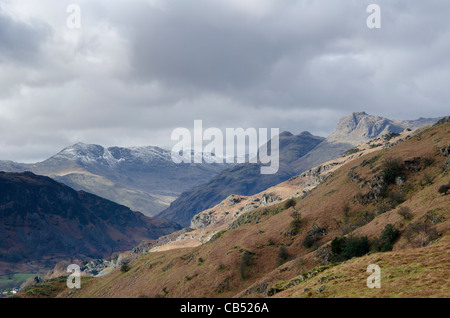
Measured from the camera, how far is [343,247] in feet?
217

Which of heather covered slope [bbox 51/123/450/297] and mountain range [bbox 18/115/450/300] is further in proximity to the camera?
heather covered slope [bbox 51/123/450/297]

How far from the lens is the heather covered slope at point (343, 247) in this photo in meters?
38.2

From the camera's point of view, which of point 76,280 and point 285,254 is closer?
point 285,254

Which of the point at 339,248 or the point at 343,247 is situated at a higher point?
the point at 343,247

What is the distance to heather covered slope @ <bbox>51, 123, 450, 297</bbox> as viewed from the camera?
38188 millimetres

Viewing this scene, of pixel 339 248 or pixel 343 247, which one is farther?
pixel 339 248

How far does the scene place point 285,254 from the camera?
Answer: 85.2 meters

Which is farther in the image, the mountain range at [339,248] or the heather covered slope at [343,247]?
the heather covered slope at [343,247]
